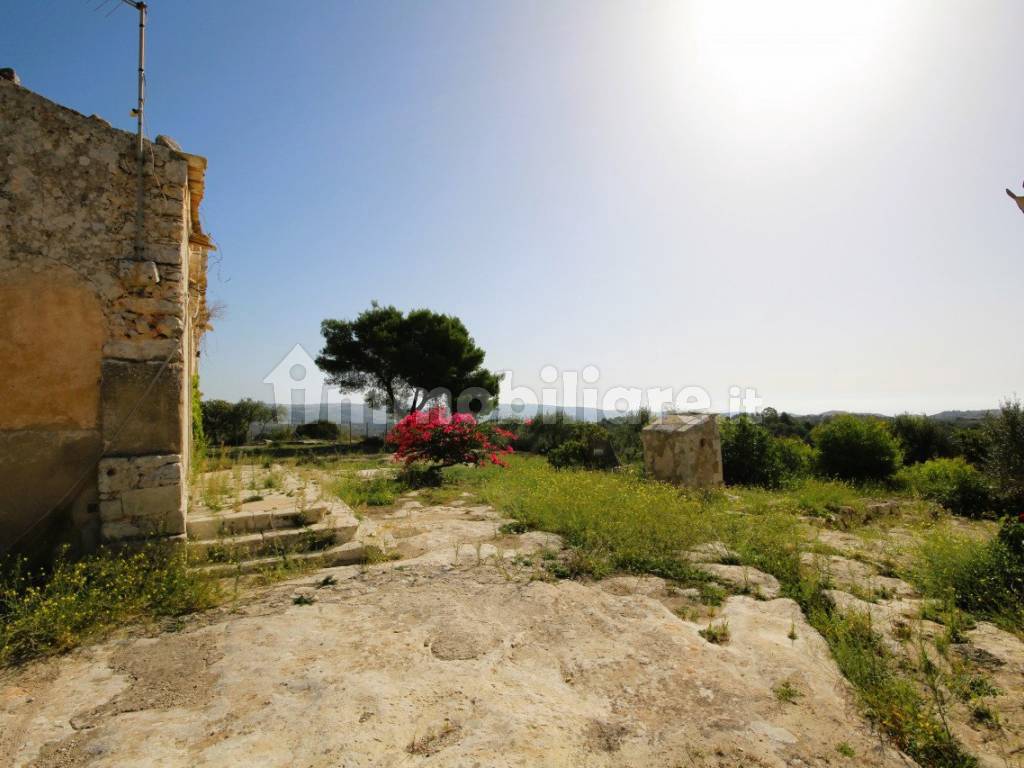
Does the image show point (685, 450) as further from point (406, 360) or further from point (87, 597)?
point (406, 360)

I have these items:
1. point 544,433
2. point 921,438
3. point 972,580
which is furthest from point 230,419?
point 921,438

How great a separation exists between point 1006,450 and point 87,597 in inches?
523

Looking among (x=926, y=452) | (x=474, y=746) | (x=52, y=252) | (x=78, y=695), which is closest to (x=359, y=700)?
(x=474, y=746)

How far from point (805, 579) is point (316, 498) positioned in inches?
178

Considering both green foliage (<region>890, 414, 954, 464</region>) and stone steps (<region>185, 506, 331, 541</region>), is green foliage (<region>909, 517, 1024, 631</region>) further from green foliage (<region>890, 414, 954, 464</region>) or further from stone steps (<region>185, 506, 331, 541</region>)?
green foliage (<region>890, 414, 954, 464</region>)

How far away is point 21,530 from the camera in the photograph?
373cm

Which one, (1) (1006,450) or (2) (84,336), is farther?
(1) (1006,450)

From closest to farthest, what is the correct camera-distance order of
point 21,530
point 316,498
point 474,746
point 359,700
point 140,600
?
point 474,746 → point 359,700 → point 140,600 → point 21,530 → point 316,498

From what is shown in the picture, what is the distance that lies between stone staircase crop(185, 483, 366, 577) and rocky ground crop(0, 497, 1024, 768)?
0.48m

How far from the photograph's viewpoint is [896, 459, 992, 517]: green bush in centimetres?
852

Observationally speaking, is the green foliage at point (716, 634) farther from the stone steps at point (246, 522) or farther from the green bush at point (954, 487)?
the green bush at point (954, 487)

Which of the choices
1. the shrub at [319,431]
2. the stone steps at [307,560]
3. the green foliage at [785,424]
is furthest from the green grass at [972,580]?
the shrub at [319,431]

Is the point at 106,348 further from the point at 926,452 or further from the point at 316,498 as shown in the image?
the point at 926,452

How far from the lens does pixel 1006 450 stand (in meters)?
9.39
